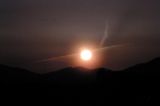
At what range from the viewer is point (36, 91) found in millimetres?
166375

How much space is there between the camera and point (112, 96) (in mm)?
143875

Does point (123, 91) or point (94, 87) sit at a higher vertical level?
point (94, 87)

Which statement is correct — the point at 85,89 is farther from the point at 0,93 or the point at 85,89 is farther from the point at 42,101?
the point at 0,93

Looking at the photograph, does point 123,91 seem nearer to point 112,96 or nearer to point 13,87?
point 112,96

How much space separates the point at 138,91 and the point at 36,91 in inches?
1793

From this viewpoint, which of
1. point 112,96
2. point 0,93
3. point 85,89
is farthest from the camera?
point 85,89

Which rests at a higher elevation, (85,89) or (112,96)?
(85,89)

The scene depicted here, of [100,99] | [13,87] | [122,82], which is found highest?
[13,87]

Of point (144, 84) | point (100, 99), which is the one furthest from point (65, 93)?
point (144, 84)

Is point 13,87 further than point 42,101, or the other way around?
point 13,87

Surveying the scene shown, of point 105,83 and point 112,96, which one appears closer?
point 112,96

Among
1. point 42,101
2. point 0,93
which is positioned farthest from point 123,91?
point 0,93

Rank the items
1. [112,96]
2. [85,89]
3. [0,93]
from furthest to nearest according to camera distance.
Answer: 1. [85,89]
2. [0,93]
3. [112,96]

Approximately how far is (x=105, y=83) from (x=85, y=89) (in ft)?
37.7
